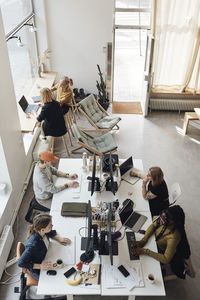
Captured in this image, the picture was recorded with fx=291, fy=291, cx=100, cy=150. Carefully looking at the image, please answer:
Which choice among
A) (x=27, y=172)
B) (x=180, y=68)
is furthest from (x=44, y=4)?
(x=27, y=172)

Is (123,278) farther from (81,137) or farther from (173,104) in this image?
(173,104)

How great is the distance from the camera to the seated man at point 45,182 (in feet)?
12.0

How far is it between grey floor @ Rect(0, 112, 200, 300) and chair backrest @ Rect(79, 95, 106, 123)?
1.82 ft

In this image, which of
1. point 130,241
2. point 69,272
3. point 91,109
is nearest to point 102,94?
point 91,109

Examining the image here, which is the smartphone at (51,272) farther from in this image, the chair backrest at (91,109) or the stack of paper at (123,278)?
the chair backrest at (91,109)

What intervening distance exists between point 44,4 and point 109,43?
1746 millimetres

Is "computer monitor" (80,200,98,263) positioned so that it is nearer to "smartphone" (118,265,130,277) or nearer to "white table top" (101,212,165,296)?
"white table top" (101,212,165,296)

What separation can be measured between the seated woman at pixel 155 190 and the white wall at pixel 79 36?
4.52 m

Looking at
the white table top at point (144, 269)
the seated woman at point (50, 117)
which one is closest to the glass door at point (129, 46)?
the seated woman at point (50, 117)

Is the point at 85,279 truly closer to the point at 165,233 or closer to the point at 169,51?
the point at 165,233

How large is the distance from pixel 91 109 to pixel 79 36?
6.64ft

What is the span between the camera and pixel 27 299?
10.8 feet

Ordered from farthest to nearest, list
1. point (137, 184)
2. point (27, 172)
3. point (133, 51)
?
point (133, 51) < point (27, 172) < point (137, 184)

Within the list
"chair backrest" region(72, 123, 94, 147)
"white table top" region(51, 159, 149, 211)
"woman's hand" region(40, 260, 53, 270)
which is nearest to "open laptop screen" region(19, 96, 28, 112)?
"chair backrest" region(72, 123, 94, 147)
